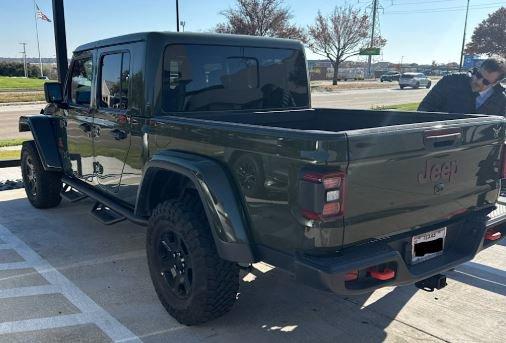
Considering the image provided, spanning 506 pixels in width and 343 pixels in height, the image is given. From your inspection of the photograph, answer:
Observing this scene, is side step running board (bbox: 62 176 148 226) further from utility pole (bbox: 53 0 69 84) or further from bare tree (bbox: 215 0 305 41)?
bare tree (bbox: 215 0 305 41)

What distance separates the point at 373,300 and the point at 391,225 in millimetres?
1180

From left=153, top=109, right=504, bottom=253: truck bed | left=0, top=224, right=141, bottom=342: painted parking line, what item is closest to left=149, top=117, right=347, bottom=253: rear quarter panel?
left=153, top=109, right=504, bottom=253: truck bed

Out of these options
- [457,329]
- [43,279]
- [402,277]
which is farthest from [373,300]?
[43,279]

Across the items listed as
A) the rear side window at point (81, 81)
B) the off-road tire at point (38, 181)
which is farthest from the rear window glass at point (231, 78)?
the off-road tire at point (38, 181)

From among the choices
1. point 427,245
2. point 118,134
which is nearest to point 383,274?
point 427,245

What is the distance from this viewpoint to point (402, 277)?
2.74 metres

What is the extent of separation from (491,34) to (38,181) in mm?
84099

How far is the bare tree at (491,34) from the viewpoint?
251 ft

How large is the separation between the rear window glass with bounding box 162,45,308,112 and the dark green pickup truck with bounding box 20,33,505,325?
0.01m

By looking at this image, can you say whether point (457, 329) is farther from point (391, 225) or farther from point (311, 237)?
point (311, 237)

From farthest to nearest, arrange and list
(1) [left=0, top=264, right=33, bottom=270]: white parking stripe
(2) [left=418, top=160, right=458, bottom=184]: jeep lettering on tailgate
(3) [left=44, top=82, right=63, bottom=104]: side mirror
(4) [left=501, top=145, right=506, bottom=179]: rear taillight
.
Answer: (3) [left=44, top=82, right=63, bottom=104]: side mirror < (1) [left=0, top=264, right=33, bottom=270]: white parking stripe < (4) [left=501, top=145, right=506, bottom=179]: rear taillight < (2) [left=418, top=160, right=458, bottom=184]: jeep lettering on tailgate

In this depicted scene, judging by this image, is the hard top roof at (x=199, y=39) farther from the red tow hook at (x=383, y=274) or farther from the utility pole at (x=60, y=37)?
the utility pole at (x=60, y=37)

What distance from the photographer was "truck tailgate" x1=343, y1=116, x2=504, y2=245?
8.48 feet

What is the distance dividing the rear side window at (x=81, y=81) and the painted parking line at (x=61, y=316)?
5.12 feet
